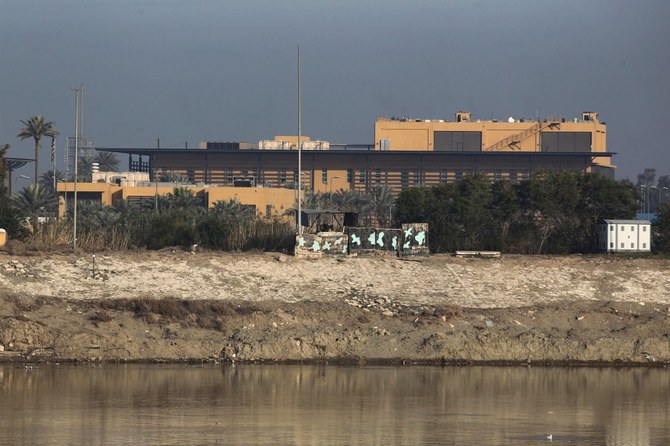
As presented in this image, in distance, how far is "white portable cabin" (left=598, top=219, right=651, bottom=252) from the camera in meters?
59.7

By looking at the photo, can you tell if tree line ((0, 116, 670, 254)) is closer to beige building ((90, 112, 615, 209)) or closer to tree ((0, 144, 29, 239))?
tree ((0, 144, 29, 239))

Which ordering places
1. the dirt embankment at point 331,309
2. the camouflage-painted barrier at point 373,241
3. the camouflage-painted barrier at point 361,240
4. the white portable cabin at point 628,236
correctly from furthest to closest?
the white portable cabin at point 628,236, the camouflage-painted barrier at point 373,241, the camouflage-painted barrier at point 361,240, the dirt embankment at point 331,309

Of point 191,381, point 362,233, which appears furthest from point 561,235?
point 191,381

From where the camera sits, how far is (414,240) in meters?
54.3

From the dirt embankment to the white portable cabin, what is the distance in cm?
995

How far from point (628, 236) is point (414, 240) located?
1157cm

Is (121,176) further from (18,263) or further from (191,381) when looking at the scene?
(191,381)

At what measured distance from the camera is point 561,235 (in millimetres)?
Answer: 63406

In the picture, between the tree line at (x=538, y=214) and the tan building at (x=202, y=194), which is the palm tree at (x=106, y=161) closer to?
the tan building at (x=202, y=194)

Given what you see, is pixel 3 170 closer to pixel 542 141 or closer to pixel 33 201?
pixel 33 201

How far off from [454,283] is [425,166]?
4103 inches

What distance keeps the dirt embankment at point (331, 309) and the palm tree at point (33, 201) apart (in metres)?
52.5

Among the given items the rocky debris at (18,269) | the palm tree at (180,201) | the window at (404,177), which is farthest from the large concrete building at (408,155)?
the rocky debris at (18,269)

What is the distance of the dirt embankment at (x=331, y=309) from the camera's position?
38125 millimetres
